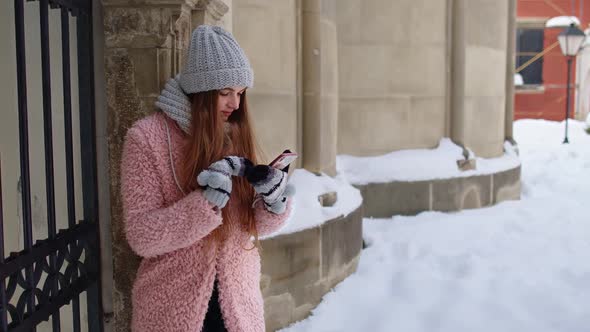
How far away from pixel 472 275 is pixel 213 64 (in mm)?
3879

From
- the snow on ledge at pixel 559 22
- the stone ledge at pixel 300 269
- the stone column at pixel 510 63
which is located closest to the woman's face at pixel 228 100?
the stone ledge at pixel 300 269

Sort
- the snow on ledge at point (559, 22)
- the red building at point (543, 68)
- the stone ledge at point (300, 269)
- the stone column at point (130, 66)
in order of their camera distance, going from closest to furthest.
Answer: the stone column at point (130, 66), the stone ledge at point (300, 269), the snow on ledge at point (559, 22), the red building at point (543, 68)

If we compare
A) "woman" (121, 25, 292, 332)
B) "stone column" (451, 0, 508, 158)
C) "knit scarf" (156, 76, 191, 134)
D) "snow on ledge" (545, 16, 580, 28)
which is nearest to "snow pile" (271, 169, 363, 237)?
"woman" (121, 25, 292, 332)

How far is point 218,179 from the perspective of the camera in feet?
6.09

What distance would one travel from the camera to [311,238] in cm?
448

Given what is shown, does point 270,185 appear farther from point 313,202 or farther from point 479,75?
point 479,75

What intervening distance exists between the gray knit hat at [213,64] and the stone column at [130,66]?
49 cm

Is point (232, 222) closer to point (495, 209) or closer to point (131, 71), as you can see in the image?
point (131, 71)

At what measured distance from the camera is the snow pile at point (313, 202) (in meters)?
4.43

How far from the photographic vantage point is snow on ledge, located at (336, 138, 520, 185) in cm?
713

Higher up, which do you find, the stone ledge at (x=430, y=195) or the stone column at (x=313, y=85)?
the stone column at (x=313, y=85)

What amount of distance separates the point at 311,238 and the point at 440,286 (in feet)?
4.07

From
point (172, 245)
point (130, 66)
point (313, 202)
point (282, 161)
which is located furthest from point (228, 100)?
point (313, 202)

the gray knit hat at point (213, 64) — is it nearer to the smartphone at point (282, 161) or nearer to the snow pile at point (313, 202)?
the smartphone at point (282, 161)
